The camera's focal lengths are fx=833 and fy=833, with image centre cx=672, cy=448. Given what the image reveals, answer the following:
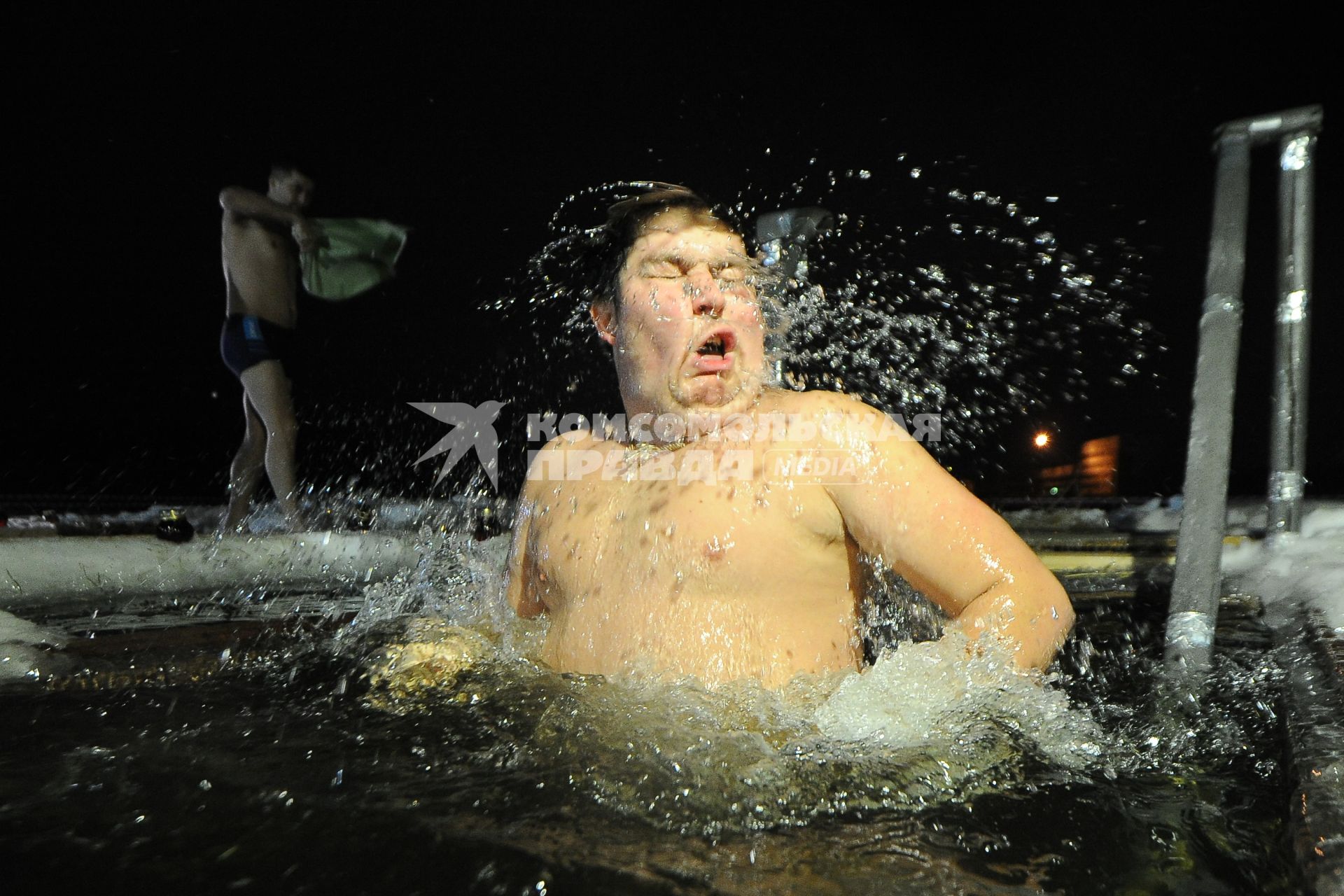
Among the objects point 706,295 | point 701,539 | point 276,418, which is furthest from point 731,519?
point 276,418

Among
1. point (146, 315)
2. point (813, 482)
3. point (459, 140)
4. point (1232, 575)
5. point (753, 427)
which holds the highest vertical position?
point (459, 140)

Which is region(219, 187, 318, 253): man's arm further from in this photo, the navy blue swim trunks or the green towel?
the navy blue swim trunks

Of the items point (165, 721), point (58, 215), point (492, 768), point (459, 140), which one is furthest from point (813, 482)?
point (58, 215)

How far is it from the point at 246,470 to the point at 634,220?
380 cm

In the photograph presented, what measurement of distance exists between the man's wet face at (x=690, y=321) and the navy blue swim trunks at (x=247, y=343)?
3.77m

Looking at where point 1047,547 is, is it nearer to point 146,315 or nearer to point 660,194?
point 660,194

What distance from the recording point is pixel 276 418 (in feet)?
16.0

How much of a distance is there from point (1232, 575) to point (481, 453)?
8677 millimetres

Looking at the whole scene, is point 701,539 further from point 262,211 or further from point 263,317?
point 262,211

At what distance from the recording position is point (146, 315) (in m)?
11.8

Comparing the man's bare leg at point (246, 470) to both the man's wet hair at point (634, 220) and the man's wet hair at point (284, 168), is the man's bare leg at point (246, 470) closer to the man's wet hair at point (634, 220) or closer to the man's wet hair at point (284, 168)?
the man's wet hair at point (284, 168)

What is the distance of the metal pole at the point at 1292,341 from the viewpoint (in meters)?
3.13

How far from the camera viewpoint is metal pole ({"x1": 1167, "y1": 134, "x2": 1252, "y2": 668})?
2.43m

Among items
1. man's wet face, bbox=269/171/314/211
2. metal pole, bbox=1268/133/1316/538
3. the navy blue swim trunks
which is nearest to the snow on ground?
metal pole, bbox=1268/133/1316/538
